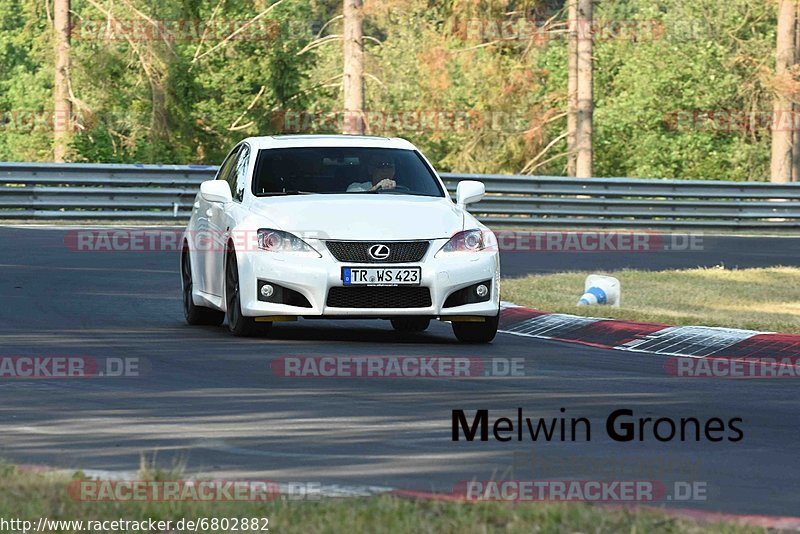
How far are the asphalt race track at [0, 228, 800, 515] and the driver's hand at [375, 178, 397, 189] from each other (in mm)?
1174

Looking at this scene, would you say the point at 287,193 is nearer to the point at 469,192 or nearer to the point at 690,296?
the point at 469,192

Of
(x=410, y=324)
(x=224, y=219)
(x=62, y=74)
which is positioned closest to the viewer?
(x=224, y=219)

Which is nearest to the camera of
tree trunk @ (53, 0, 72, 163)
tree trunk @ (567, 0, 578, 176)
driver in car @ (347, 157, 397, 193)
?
driver in car @ (347, 157, 397, 193)

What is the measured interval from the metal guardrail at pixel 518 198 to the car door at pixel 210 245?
46.6 ft

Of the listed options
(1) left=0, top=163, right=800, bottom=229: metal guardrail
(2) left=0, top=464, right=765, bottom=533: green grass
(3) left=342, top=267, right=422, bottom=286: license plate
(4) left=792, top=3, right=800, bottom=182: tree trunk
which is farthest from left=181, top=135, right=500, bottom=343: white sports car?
(4) left=792, top=3, right=800, bottom=182: tree trunk

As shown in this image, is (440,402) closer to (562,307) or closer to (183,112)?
(562,307)

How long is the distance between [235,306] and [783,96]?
32702 mm

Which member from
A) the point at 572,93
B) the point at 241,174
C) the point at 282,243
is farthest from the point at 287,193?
the point at 572,93

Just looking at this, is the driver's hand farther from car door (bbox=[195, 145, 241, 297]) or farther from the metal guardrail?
the metal guardrail

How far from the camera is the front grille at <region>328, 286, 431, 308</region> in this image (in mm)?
12422

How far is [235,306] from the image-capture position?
42.7ft

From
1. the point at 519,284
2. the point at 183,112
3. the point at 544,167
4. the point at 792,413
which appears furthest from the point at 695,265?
the point at 544,167

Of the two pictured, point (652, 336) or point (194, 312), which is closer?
point (652, 336)

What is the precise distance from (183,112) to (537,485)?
137ft
